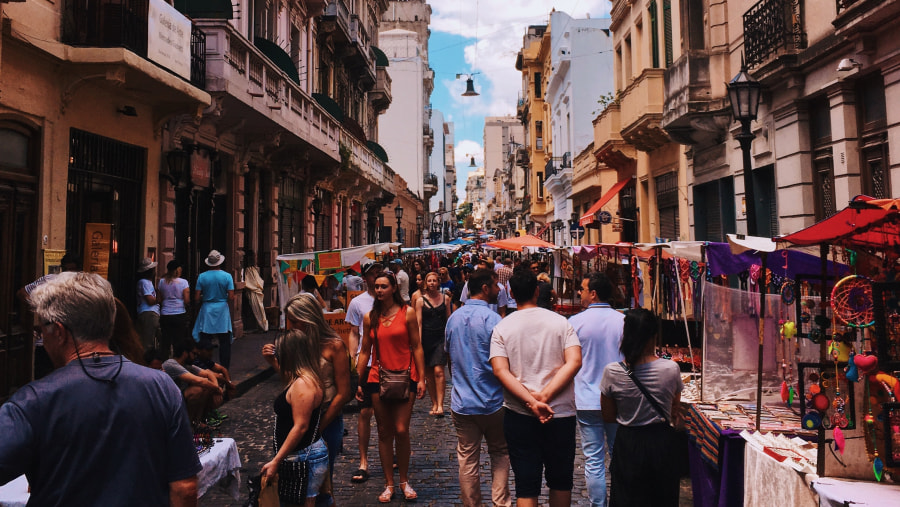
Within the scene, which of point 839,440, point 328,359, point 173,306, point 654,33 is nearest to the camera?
point 839,440

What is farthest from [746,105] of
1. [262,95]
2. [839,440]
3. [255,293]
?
[255,293]

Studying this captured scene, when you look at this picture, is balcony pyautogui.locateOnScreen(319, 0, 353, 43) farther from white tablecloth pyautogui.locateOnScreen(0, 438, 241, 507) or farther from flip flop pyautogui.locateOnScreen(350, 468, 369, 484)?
white tablecloth pyautogui.locateOnScreen(0, 438, 241, 507)

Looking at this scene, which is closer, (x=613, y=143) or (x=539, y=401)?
(x=539, y=401)

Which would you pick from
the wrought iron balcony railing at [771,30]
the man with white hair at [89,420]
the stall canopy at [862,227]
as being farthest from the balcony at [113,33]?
the wrought iron balcony railing at [771,30]

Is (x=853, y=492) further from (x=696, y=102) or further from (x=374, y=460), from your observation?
(x=696, y=102)

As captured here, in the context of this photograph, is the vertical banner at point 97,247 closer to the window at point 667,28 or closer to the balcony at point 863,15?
the balcony at point 863,15

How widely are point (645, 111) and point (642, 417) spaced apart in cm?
1378

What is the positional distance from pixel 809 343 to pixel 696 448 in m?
1.54

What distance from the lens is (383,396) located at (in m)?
5.29

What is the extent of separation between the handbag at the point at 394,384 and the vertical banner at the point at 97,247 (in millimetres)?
6647

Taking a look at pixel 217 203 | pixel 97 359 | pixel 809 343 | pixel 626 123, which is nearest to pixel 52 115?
pixel 217 203

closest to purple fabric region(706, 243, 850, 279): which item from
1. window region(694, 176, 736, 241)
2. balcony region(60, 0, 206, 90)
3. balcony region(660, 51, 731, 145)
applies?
balcony region(660, 51, 731, 145)

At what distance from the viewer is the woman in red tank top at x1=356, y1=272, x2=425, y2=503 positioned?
17.4 ft

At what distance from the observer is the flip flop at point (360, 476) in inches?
221
